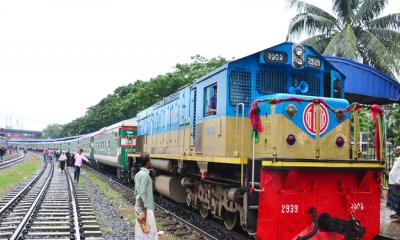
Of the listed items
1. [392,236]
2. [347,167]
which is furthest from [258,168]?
[392,236]

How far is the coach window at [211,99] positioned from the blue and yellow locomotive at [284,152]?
0.07 ft

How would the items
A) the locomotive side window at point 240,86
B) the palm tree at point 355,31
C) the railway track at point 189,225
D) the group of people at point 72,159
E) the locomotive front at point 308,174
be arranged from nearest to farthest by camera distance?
the locomotive front at point 308,174
the locomotive side window at point 240,86
the railway track at point 189,225
the palm tree at point 355,31
the group of people at point 72,159

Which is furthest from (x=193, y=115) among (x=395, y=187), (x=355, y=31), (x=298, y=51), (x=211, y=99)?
(x=355, y=31)

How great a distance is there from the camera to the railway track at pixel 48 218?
29.0 ft

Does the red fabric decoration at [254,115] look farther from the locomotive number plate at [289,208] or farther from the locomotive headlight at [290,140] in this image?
the locomotive number plate at [289,208]

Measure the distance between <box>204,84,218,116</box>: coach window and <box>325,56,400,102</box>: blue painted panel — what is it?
185 inches

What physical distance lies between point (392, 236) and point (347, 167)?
2.14 m

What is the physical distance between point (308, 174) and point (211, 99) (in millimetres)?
2895

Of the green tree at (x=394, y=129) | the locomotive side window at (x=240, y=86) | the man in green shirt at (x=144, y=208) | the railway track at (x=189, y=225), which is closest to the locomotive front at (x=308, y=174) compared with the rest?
the locomotive side window at (x=240, y=86)

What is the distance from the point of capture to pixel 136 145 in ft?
63.7

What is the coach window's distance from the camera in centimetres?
860

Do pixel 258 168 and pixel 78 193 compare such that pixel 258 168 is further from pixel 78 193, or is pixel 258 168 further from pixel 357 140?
pixel 78 193

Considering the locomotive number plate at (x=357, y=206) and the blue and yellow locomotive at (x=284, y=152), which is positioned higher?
the blue and yellow locomotive at (x=284, y=152)

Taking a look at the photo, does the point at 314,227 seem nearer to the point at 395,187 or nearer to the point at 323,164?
the point at 323,164
